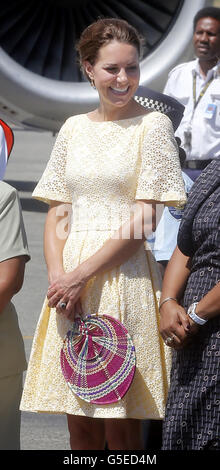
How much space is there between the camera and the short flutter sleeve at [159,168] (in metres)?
3.35

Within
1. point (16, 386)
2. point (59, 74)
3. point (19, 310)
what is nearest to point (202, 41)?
point (19, 310)

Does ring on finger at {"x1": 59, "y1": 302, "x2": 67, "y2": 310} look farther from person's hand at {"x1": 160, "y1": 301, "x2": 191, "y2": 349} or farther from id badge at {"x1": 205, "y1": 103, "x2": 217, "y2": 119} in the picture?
id badge at {"x1": 205, "y1": 103, "x2": 217, "y2": 119}

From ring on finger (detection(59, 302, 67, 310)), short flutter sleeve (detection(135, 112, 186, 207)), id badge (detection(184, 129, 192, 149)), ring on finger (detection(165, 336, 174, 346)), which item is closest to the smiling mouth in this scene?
short flutter sleeve (detection(135, 112, 186, 207))

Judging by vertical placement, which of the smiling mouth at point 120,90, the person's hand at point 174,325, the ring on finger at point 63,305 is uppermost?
the smiling mouth at point 120,90

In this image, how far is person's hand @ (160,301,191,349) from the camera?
3.08 metres

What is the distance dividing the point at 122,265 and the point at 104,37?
68 cm

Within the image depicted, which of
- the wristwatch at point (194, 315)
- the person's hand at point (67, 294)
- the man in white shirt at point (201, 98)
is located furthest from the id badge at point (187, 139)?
the wristwatch at point (194, 315)

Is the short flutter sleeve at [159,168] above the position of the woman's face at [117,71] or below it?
below

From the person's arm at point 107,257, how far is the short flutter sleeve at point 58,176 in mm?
252

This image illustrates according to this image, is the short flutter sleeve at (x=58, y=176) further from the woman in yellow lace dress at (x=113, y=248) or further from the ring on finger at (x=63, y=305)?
the ring on finger at (x=63, y=305)

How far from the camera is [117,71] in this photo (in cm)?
341

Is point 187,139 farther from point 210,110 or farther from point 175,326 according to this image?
point 175,326

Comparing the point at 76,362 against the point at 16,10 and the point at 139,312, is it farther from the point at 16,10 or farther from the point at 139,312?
the point at 16,10

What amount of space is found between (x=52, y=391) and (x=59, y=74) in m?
5.28
